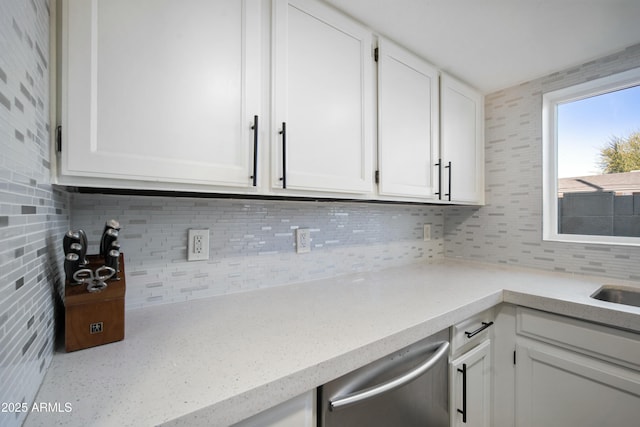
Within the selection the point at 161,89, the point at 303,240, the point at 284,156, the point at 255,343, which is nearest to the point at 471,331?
the point at 303,240

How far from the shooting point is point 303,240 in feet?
4.63

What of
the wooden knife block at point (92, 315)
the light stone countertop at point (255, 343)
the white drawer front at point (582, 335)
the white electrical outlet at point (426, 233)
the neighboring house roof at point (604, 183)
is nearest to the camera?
the light stone countertop at point (255, 343)

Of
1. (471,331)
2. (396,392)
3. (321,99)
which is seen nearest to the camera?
(396,392)

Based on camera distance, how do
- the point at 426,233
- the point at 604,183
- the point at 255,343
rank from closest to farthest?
the point at 255,343
the point at 604,183
the point at 426,233

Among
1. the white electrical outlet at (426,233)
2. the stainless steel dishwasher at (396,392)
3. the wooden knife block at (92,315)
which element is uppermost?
the white electrical outlet at (426,233)

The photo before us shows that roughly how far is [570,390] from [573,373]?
0.25ft

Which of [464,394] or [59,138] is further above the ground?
[59,138]

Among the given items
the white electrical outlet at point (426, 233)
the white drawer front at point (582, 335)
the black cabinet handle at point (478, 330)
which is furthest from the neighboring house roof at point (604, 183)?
the black cabinet handle at point (478, 330)

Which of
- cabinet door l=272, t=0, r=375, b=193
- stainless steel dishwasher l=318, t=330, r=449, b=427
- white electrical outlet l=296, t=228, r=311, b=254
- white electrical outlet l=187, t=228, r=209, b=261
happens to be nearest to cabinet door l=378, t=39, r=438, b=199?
cabinet door l=272, t=0, r=375, b=193

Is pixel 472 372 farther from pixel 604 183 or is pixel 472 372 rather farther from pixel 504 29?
pixel 504 29

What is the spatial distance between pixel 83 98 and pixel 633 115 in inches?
96.7

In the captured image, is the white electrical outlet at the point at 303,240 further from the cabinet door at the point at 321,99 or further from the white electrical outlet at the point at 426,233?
the white electrical outlet at the point at 426,233

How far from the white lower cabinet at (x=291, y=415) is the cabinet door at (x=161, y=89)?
2.05 ft

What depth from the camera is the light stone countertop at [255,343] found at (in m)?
0.52
